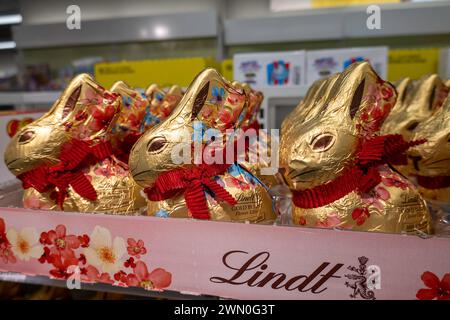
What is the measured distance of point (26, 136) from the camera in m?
0.87

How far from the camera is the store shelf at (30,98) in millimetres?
2266

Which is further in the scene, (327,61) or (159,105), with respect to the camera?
(327,61)

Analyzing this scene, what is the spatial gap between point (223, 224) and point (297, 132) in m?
0.22

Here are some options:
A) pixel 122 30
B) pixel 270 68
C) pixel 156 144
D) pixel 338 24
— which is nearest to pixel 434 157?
pixel 156 144

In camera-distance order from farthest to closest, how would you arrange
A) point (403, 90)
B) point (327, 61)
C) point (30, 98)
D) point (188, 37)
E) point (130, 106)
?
1. point (188, 37)
2. point (30, 98)
3. point (327, 61)
4. point (403, 90)
5. point (130, 106)

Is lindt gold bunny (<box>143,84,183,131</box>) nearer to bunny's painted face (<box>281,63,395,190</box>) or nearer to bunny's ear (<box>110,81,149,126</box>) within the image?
bunny's ear (<box>110,81,149,126</box>)

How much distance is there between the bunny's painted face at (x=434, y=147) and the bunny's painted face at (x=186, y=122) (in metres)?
0.39

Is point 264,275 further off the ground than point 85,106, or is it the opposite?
point 85,106

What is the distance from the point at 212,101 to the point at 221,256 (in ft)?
0.92

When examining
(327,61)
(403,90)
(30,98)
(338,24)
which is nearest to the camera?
(403,90)

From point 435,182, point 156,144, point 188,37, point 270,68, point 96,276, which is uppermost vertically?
point 188,37

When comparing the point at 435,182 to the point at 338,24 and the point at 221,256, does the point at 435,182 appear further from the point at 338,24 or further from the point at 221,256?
the point at 338,24

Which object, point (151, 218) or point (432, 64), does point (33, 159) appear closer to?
point (151, 218)

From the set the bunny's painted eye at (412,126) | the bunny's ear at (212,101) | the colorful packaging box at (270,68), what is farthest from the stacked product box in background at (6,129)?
the bunny's painted eye at (412,126)
